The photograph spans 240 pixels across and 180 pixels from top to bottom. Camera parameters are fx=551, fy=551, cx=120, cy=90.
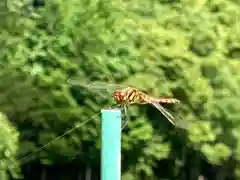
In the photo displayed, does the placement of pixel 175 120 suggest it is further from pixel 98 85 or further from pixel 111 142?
pixel 111 142

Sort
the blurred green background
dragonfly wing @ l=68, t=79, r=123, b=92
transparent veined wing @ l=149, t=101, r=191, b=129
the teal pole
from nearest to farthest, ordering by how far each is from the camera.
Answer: the teal pole < dragonfly wing @ l=68, t=79, r=123, b=92 < transparent veined wing @ l=149, t=101, r=191, b=129 < the blurred green background

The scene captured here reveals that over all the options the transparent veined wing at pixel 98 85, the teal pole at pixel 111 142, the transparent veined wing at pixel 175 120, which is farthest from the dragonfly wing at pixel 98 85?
the teal pole at pixel 111 142

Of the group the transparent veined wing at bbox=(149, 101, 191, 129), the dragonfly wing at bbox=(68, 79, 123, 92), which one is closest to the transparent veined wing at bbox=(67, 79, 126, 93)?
the dragonfly wing at bbox=(68, 79, 123, 92)

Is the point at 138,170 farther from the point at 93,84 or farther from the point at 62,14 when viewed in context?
the point at 62,14

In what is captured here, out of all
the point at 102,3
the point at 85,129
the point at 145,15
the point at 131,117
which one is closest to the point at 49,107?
the point at 85,129

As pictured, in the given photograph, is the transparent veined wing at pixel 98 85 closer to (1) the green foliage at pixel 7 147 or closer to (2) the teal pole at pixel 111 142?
(1) the green foliage at pixel 7 147

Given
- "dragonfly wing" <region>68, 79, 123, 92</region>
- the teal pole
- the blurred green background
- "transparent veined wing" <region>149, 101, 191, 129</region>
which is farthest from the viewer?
the blurred green background

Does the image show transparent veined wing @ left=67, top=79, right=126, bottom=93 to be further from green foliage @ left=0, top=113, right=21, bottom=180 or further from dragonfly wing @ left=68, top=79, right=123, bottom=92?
green foliage @ left=0, top=113, right=21, bottom=180
